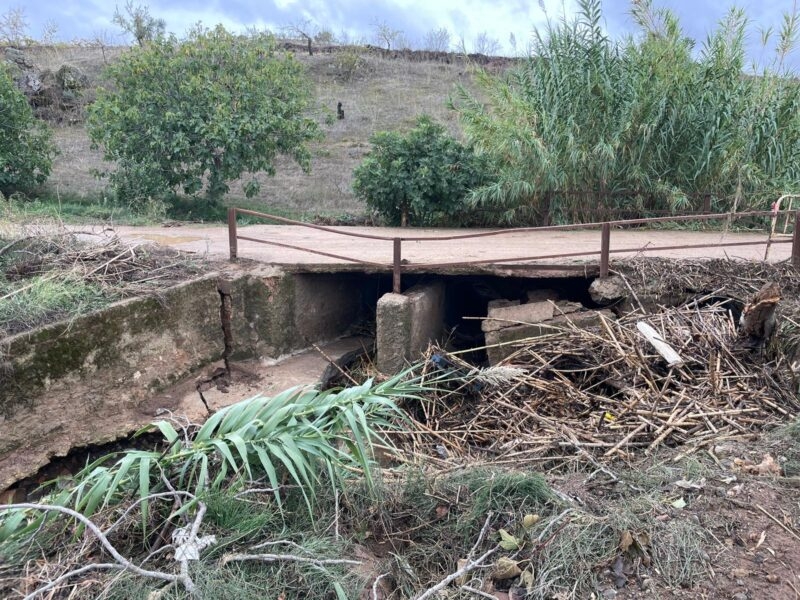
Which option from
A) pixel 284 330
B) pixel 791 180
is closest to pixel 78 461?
pixel 284 330

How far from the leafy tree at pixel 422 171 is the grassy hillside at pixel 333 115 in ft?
6.28

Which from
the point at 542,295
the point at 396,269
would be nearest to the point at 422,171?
the point at 542,295

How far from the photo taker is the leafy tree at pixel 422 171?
1068cm

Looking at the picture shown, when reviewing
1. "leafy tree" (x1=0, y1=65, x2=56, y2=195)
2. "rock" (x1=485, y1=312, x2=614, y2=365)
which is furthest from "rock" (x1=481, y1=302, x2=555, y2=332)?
"leafy tree" (x1=0, y1=65, x2=56, y2=195)

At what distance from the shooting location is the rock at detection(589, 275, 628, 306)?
6.30 meters

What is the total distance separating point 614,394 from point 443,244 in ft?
12.4

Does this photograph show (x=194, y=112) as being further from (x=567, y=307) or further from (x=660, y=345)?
(x=660, y=345)

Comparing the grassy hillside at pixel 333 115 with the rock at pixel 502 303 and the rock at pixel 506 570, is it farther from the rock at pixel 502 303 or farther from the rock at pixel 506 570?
the rock at pixel 506 570

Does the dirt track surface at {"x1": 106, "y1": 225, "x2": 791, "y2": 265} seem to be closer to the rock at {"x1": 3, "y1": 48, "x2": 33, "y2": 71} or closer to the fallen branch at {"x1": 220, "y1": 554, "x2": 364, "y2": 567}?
the fallen branch at {"x1": 220, "y1": 554, "x2": 364, "y2": 567}

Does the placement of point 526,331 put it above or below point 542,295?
below

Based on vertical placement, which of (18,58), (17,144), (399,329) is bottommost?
(399,329)

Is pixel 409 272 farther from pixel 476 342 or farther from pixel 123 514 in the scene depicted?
pixel 123 514

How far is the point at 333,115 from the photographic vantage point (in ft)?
60.3

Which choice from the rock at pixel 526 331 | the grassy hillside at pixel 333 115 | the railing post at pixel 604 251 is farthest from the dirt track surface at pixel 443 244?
the grassy hillside at pixel 333 115
